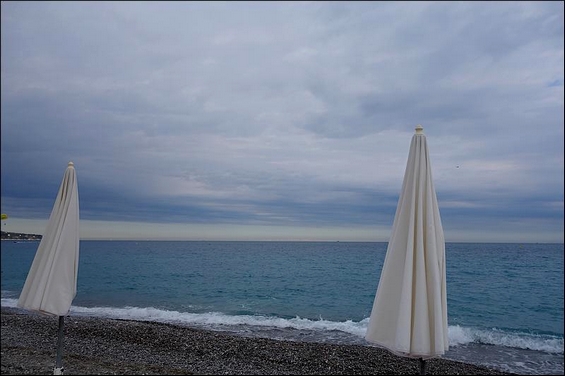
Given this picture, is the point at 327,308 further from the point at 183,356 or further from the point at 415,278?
the point at 415,278

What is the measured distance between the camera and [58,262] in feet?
20.3

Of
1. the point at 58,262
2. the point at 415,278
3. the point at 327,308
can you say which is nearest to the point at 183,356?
the point at 58,262

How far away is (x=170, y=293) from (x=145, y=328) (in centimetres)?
1564

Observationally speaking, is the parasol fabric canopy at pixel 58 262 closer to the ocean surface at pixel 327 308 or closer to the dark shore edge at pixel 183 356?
the dark shore edge at pixel 183 356

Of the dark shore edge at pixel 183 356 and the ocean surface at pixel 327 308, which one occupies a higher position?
the dark shore edge at pixel 183 356

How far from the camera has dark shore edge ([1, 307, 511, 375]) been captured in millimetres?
8766

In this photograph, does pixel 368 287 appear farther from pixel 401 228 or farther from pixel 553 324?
pixel 401 228

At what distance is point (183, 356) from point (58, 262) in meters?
5.37

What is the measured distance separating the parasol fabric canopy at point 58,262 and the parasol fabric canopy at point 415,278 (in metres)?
4.54

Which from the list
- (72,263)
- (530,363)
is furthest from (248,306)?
(72,263)

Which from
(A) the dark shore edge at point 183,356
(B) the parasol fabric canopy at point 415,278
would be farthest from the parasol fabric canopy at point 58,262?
(B) the parasol fabric canopy at point 415,278

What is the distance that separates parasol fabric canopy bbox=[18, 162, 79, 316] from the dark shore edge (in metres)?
2.39

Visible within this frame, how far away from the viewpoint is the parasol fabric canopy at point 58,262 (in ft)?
20.0

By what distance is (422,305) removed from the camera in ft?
14.4
